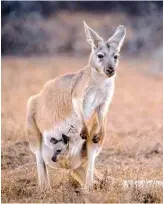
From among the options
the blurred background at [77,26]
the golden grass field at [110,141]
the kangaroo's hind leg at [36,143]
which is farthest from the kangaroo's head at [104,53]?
the blurred background at [77,26]

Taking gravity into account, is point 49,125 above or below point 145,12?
below

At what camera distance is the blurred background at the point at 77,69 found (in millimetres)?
6895

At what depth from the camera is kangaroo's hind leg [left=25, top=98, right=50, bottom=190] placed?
22.9 ft

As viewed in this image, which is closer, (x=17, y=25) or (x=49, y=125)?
(x=49, y=125)

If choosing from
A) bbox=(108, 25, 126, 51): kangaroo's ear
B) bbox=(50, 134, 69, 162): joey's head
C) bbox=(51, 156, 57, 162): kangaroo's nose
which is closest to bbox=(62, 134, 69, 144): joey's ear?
bbox=(50, 134, 69, 162): joey's head

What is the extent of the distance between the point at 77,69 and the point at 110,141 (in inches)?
324

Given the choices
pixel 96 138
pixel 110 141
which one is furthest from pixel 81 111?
pixel 110 141

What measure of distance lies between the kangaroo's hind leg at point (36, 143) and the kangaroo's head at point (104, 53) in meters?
0.92

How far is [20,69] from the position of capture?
60.5ft

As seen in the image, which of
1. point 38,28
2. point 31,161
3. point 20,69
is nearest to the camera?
point 31,161

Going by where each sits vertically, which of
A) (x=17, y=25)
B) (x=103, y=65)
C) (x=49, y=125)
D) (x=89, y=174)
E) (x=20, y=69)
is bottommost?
(x=89, y=174)

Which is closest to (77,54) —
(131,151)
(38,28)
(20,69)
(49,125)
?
(38,28)

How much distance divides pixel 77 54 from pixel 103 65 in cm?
1404

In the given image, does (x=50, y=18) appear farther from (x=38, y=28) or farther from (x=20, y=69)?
(x=20, y=69)
